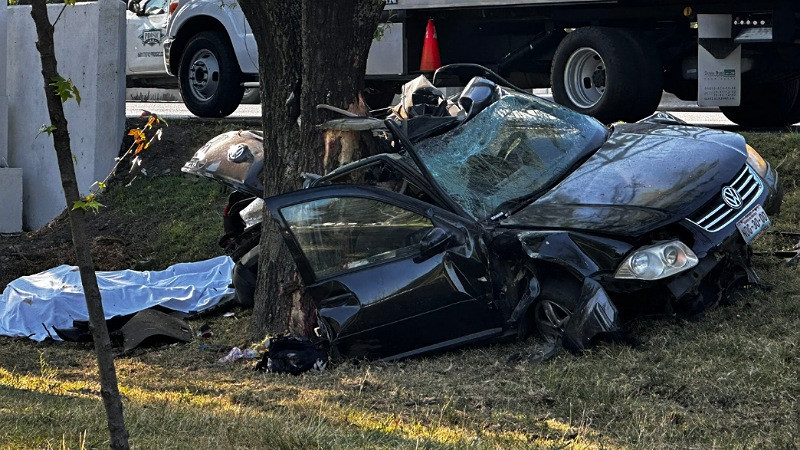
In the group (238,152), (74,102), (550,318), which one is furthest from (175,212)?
(550,318)

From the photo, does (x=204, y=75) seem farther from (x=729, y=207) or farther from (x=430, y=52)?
(x=729, y=207)

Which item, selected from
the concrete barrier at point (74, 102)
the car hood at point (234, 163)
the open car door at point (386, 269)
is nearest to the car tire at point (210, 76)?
the concrete barrier at point (74, 102)

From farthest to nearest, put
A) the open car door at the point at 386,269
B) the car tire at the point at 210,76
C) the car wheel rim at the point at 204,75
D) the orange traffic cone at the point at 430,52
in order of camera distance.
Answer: the car wheel rim at the point at 204,75 < the car tire at the point at 210,76 < the orange traffic cone at the point at 430,52 < the open car door at the point at 386,269

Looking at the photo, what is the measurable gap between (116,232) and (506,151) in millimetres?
5364

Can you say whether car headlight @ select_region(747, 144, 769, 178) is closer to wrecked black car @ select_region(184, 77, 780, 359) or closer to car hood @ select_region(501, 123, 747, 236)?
wrecked black car @ select_region(184, 77, 780, 359)

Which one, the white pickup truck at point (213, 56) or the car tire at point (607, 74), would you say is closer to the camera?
the car tire at point (607, 74)

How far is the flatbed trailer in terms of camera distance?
1021 centimetres

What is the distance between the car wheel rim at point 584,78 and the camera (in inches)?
433

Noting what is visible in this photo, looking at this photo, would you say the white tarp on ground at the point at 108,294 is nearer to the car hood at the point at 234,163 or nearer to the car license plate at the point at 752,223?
the car hood at the point at 234,163

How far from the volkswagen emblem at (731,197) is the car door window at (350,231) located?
1739mm

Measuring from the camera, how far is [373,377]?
261 inches

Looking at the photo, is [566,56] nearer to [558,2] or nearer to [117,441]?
[558,2]

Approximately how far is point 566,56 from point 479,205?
4265 millimetres

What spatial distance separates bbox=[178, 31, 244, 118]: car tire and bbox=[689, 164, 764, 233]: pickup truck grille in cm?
786
